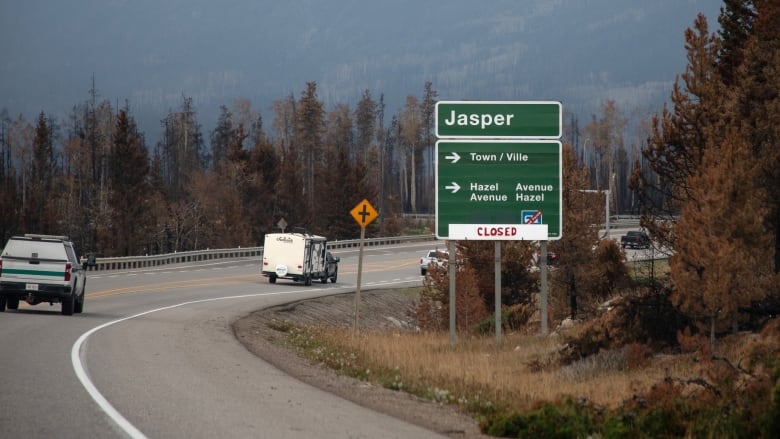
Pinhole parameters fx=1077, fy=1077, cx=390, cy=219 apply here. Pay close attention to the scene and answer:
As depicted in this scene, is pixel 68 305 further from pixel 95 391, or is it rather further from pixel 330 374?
pixel 95 391

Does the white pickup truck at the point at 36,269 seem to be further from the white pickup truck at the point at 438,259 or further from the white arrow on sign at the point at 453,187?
the white pickup truck at the point at 438,259

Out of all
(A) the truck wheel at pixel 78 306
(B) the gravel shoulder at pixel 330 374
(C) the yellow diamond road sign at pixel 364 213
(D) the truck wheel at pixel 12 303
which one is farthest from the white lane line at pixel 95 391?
(C) the yellow diamond road sign at pixel 364 213

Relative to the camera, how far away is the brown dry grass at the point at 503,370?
14.1 metres

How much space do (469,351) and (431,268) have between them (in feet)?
56.4

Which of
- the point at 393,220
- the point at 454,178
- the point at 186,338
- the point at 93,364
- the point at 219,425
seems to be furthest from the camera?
the point at 393,220

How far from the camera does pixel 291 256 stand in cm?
5194

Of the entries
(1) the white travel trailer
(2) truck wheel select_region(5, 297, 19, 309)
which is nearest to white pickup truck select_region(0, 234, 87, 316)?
(2) truck wheel select_region(5, 297, 19, 309)

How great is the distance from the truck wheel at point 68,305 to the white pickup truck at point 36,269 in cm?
16

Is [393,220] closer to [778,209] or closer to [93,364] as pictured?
[778,209]

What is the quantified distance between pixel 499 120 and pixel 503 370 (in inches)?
303

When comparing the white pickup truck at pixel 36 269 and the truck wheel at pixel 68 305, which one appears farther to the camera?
the truck wheel at pixel 68 305

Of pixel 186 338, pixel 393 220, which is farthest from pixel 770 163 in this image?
pixel 393 220

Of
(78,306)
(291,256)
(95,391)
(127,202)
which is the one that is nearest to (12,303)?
(78,306)

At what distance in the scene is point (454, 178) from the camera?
2450 centimetres
